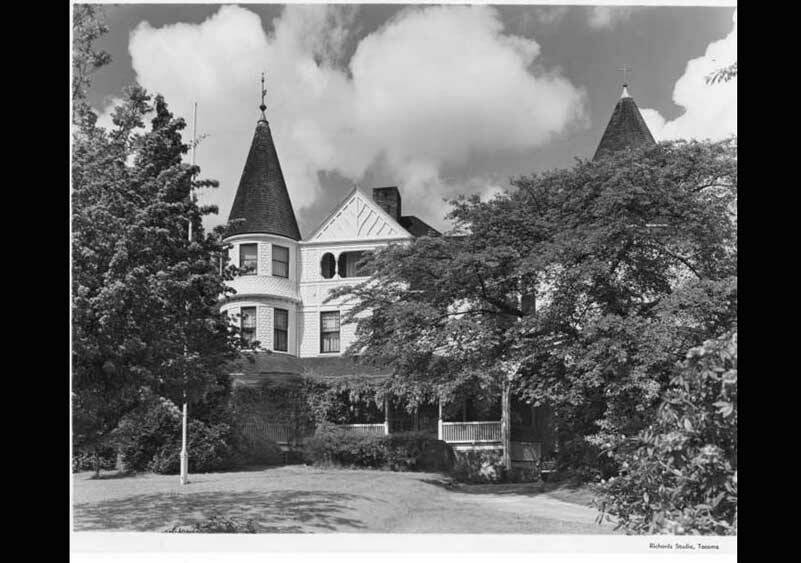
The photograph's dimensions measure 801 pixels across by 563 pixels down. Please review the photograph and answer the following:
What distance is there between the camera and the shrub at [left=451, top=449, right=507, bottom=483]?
17734 millimetres

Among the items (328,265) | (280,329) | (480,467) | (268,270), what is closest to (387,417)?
(480,467)

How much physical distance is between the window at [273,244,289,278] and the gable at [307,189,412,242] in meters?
1.10

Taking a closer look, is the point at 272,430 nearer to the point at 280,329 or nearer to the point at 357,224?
the point at 280,329

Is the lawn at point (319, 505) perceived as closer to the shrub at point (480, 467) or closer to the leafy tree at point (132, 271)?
the leafy tree at point (132, 271)

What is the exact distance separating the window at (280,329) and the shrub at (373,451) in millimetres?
3543

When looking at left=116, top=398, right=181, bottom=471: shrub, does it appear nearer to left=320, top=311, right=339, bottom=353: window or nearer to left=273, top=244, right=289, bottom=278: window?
left=320, top=311, right=339, bottom=353: window

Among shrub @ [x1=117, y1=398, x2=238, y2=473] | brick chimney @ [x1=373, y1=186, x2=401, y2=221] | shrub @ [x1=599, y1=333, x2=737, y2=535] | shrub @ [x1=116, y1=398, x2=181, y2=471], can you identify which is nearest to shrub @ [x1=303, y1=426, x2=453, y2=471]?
shrub @ [x1=117, y1=398, x2=238, y2=473]

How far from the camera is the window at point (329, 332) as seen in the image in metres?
Result: 21.8

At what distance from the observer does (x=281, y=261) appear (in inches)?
855

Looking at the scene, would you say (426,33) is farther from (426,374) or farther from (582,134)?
(426,374)

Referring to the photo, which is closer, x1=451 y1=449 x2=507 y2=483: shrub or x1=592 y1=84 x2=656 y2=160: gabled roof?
x1=592 y1=84 x2=656 y2=160: gabled roof

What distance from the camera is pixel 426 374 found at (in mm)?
15234
